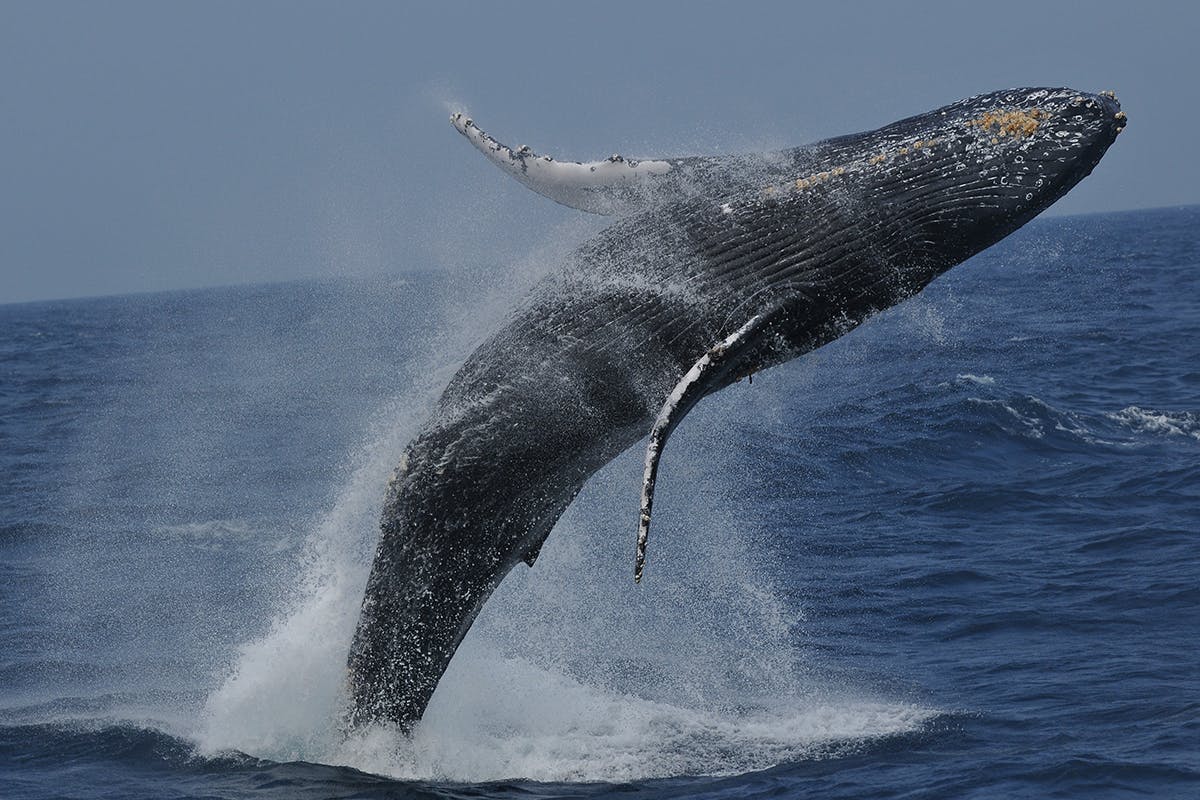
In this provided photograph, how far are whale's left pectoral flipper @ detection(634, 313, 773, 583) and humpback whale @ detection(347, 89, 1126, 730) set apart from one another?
0.02 meters

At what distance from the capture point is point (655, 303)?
10.4 m

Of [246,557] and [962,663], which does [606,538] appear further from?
[962,663]

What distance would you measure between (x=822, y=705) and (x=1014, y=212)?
18.5ft

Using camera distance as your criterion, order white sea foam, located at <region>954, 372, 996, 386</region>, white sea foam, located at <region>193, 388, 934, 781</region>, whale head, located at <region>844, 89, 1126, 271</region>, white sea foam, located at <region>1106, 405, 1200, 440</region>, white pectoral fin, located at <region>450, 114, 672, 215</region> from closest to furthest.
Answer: whale head, located at <region>844, 89, 1126, 271</region>, white pectoral fin, located at <region>450, 114, 672, 215</region>, white sea foam, located at <region>193, 388, 934, 781</region>, white sea foam, located at <region>1106, 405, 1200, 440</region>, white sea foam, located at <region>954, 372, 996, 386</region>

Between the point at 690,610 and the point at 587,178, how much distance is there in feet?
23.3

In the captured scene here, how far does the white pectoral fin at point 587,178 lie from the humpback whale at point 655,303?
2 centimetres

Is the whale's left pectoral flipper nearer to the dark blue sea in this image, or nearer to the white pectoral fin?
the white pectoral fin

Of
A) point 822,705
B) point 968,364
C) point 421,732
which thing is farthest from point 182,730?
point 968,364

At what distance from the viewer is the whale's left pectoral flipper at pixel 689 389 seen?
9469 millimetres

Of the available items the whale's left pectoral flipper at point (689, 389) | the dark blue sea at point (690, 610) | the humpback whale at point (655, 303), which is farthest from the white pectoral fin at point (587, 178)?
the whale's left pectoral flipper at point (689, 389)

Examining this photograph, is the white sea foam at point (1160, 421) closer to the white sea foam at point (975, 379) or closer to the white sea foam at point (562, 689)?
the white sea foam at point (975, 379)

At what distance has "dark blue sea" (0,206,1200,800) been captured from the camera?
1179 cm

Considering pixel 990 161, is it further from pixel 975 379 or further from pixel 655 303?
pixel 975 379

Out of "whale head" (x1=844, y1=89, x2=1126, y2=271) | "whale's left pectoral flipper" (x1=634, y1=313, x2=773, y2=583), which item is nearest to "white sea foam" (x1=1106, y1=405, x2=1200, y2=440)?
"whale head" (x1=844, y1=89, x2=1126, y2=271)
